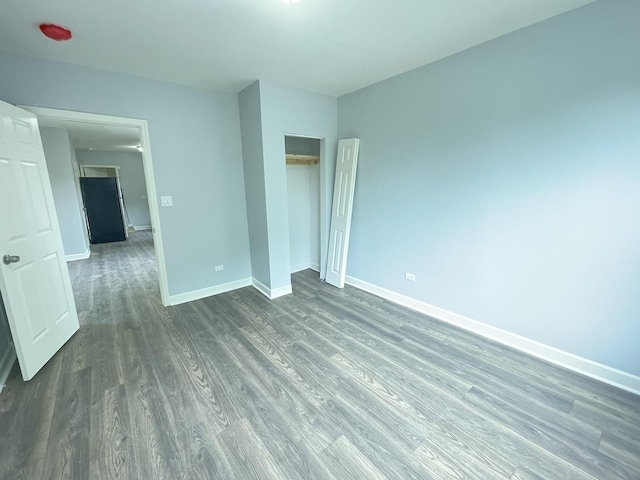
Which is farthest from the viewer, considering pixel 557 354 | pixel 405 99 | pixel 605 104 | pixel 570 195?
pixel 405 99

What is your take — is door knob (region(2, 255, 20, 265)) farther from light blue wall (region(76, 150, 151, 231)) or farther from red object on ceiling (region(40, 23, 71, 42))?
light blue wall (region(76, 150, 151, 231))

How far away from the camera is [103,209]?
7418mm

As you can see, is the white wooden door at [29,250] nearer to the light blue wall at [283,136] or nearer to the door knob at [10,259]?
the door knob at [10,259]

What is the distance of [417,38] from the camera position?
2.28 meters

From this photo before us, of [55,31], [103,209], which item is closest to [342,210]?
[55,31]

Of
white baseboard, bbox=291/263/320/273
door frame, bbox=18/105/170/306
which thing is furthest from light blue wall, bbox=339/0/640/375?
door frame, bbox=18/105/170/306

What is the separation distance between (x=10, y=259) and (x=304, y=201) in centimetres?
341

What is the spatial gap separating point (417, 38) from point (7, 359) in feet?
14.4

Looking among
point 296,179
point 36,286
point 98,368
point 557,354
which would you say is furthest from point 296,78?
point 557,354

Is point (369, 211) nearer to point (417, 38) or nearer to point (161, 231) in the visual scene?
point (417, 38)

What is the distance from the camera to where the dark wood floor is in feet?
4.90

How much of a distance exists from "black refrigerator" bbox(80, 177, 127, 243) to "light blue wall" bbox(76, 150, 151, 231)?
1811 millimetres

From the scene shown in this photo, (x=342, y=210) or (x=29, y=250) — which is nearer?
(x=29, y=250)

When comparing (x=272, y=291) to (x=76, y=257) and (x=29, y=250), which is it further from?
(x=76, y=257)
